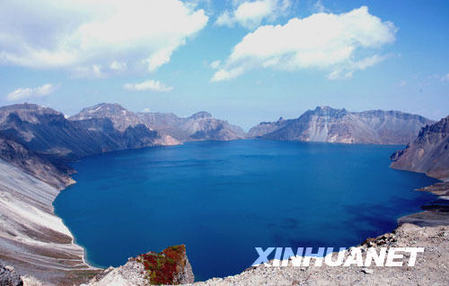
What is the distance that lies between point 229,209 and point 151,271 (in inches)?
2496

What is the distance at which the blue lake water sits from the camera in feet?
212

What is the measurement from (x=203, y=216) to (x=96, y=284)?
60744mm

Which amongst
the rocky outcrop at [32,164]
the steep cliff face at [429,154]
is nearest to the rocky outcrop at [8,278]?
the rocky outcrop at [32,164]

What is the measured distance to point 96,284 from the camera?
26.4 meters

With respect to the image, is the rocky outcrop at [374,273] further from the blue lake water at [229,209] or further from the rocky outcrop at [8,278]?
the blue lake water at [229,209]

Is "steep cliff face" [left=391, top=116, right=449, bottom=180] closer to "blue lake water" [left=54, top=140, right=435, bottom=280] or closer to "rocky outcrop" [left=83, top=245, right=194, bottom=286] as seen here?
"blue lake water" [left=54, top=140, right=435, bottom=280]

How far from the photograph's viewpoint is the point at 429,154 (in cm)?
17212

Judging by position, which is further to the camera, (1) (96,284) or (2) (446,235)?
(1) (96,284)

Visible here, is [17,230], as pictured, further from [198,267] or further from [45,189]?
[45,189]

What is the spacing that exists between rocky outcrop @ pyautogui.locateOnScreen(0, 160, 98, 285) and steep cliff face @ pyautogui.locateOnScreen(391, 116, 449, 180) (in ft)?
520

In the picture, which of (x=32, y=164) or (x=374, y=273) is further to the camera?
(x=32, y=164)

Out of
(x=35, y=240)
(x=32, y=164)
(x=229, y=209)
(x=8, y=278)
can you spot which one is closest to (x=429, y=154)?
(x=229, y=209)

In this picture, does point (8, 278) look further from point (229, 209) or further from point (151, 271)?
point (229, 209)

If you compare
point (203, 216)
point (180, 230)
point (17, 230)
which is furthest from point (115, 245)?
point (203, 216)
